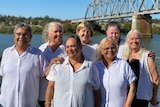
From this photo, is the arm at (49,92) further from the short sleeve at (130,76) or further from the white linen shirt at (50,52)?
the short sleeve at (130,76)

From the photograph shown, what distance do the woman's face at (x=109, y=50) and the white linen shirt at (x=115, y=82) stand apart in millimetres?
75

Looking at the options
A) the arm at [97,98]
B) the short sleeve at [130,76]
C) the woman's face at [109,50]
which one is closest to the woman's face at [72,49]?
the woman's face at [109,50]

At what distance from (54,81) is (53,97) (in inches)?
7.7

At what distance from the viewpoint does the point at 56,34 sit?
13.2ft

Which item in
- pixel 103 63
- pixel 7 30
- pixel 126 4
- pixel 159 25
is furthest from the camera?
pixel 159 25

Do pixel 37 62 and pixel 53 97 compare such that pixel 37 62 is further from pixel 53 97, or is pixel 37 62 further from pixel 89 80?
pixel 89 80

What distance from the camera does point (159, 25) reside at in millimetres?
130375

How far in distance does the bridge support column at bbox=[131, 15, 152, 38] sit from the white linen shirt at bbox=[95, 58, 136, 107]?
6292cm

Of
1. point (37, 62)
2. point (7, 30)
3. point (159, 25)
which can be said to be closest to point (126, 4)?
point (7, 30)

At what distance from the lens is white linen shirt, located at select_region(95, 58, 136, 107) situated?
3547 mm

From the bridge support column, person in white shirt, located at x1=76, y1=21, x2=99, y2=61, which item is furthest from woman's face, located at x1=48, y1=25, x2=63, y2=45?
the bridge support column

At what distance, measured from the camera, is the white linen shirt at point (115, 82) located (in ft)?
11.6

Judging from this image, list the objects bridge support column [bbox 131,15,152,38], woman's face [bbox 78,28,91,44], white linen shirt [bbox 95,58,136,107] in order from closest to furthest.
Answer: white linen shirt [bbox 95,58,136,107]
woman's face [bbox 78,28,91,44]
bridge support column [bbox 131,15,152,38]

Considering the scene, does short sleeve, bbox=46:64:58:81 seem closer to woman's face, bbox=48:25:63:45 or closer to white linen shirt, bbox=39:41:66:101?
white linen shirt, bbox=39:41:66:101
